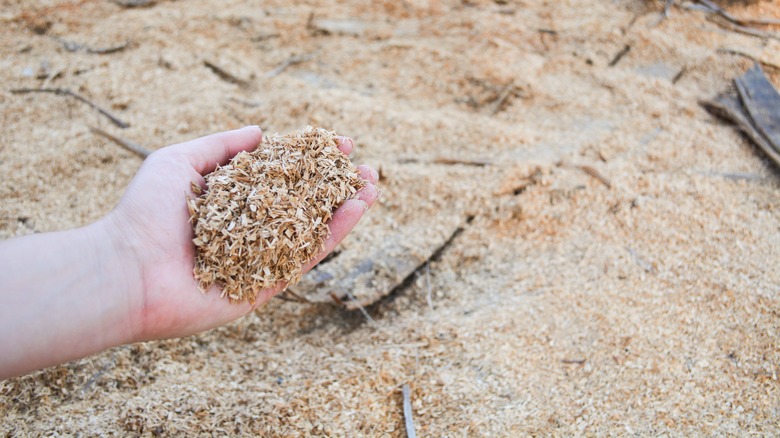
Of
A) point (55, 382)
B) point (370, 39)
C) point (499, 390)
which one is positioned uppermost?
point (370, 39)

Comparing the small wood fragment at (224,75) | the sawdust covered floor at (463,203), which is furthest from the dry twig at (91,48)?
the small wood fragment at (224,75)

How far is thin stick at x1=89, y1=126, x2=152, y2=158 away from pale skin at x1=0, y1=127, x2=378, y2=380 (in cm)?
134

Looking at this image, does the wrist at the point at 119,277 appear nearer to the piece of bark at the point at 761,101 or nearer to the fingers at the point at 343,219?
the fingers at the point at 343,219

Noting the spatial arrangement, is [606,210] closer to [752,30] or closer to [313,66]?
[313,66]

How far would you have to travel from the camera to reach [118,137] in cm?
337

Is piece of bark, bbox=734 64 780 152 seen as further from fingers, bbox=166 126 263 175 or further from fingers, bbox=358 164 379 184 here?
fingers, bbox=166 126 263 175

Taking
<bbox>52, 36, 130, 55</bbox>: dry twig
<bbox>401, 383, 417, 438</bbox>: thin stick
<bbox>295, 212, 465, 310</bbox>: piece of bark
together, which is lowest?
<bbox>401, 383, 417, 438</bbox>: thin stick

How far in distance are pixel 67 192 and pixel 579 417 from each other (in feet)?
9.33

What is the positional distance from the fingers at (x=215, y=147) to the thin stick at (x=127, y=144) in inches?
50.3

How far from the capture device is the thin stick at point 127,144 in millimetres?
3246

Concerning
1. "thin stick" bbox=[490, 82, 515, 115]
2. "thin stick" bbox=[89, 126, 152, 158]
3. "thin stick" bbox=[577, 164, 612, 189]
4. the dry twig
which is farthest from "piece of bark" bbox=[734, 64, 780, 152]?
the dry twig

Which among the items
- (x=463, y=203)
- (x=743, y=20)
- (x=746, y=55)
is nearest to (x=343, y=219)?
(x=463, y=203)

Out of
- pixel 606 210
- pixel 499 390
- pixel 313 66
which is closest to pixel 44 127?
pixel 313 66

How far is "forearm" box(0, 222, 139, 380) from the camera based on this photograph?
5.04 feet
